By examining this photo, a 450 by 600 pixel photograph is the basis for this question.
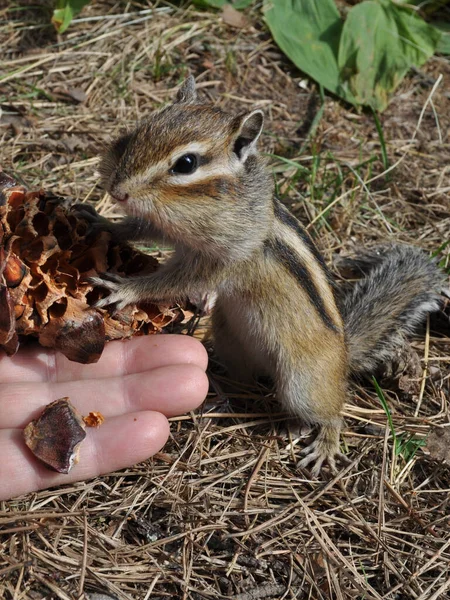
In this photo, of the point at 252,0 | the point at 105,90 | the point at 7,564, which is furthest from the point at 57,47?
the point at 7,564

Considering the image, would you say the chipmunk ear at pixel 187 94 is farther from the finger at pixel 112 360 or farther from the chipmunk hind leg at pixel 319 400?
the chipmunk hind leg at pixel 319 400

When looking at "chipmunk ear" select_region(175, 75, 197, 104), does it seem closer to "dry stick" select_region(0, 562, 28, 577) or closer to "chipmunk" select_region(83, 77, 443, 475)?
"chipmunk" select_region(83, 77, 443, 475)

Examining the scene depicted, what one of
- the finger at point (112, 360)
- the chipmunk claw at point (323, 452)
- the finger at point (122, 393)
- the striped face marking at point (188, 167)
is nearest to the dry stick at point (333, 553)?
the chipmunk claw at point (323, 452)

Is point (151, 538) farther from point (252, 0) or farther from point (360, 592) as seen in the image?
point (252, 0)

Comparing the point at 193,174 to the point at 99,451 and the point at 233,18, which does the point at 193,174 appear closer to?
the point at 99,451

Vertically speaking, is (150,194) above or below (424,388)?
above

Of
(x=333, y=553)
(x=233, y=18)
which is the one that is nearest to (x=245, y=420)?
(x=333, y=553)
